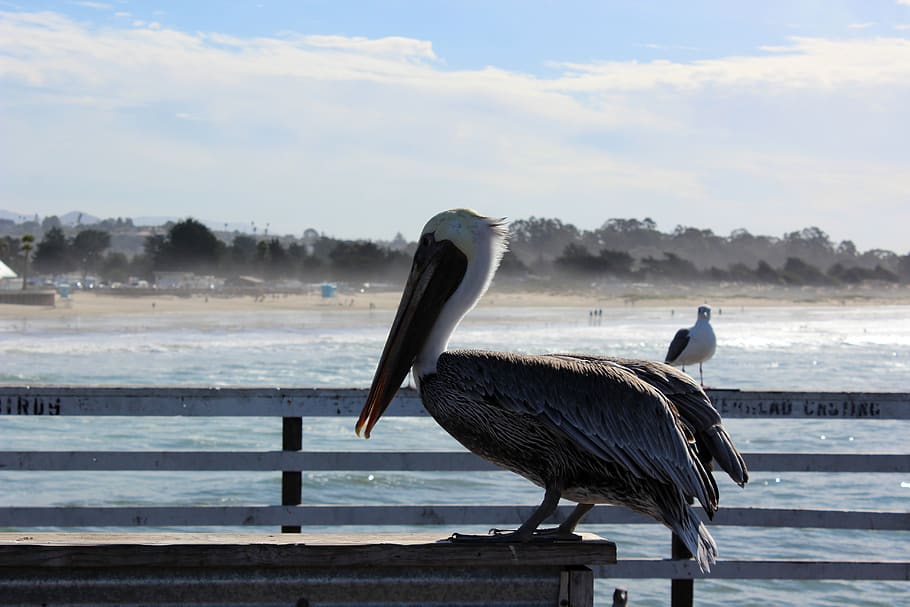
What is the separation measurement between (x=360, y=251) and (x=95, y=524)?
104 m

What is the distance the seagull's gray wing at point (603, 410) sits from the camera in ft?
9.20

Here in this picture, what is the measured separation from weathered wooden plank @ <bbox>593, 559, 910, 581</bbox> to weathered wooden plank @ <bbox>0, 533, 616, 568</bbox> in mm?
1724

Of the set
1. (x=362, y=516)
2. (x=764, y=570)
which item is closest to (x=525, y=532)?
(x=362, y=516)

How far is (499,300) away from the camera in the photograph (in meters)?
75.3

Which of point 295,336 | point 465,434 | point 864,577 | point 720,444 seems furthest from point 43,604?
point 295,336

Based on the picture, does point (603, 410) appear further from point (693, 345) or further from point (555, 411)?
point (693, 345)

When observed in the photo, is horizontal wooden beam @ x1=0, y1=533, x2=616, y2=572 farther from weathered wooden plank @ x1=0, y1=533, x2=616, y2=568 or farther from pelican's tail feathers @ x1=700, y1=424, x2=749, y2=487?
pelican's tail feathers @ x1=700, y1=424, x2=749, y2=487

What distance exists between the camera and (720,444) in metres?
2.95

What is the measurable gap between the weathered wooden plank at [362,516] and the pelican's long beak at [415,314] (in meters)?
1.27

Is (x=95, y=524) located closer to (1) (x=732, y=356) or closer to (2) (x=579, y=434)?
(2) (x=579, y=434)

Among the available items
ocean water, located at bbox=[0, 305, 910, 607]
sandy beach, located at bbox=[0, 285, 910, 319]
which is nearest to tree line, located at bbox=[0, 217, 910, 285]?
sandy beach, located at bbox=[0, 285, 910, 319]

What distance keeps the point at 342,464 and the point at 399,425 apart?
10.2 meters

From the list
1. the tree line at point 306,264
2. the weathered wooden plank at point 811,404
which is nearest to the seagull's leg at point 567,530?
the weathered wooden plank at point 811,404

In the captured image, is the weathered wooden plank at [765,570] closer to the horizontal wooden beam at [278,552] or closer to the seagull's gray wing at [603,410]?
the seagull's gray wing at [603,410]
